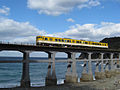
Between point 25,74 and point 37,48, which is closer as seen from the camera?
point 25,74

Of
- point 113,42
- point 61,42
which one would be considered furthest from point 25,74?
point 113,42

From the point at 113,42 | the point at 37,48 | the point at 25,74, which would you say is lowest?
the point at 25,74

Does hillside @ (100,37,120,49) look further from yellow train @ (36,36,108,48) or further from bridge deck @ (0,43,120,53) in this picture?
bridge deck @ (0,43,120,53)

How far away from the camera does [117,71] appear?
60906 mm

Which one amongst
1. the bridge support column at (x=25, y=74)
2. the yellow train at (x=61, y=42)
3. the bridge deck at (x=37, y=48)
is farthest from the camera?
the yellow train at (x=61, y=42)

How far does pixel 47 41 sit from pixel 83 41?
14529mm

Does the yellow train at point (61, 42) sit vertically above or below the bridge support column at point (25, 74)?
above

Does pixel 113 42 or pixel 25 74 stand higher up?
pixel 113 42

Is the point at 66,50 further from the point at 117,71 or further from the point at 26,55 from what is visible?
the point at 117,71

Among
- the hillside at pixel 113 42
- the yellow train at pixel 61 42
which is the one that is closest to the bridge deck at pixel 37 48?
the yellow train at pixel 61 42

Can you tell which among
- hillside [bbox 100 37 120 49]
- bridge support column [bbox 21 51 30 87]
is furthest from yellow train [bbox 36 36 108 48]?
hillside [bbox 100 37 120 49]

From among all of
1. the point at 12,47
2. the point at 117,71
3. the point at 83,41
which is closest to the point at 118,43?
the point at 117,71

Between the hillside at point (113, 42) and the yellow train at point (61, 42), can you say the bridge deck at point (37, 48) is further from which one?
the hillside at point (113, 42)

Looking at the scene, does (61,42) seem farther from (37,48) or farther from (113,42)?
(113,42)
